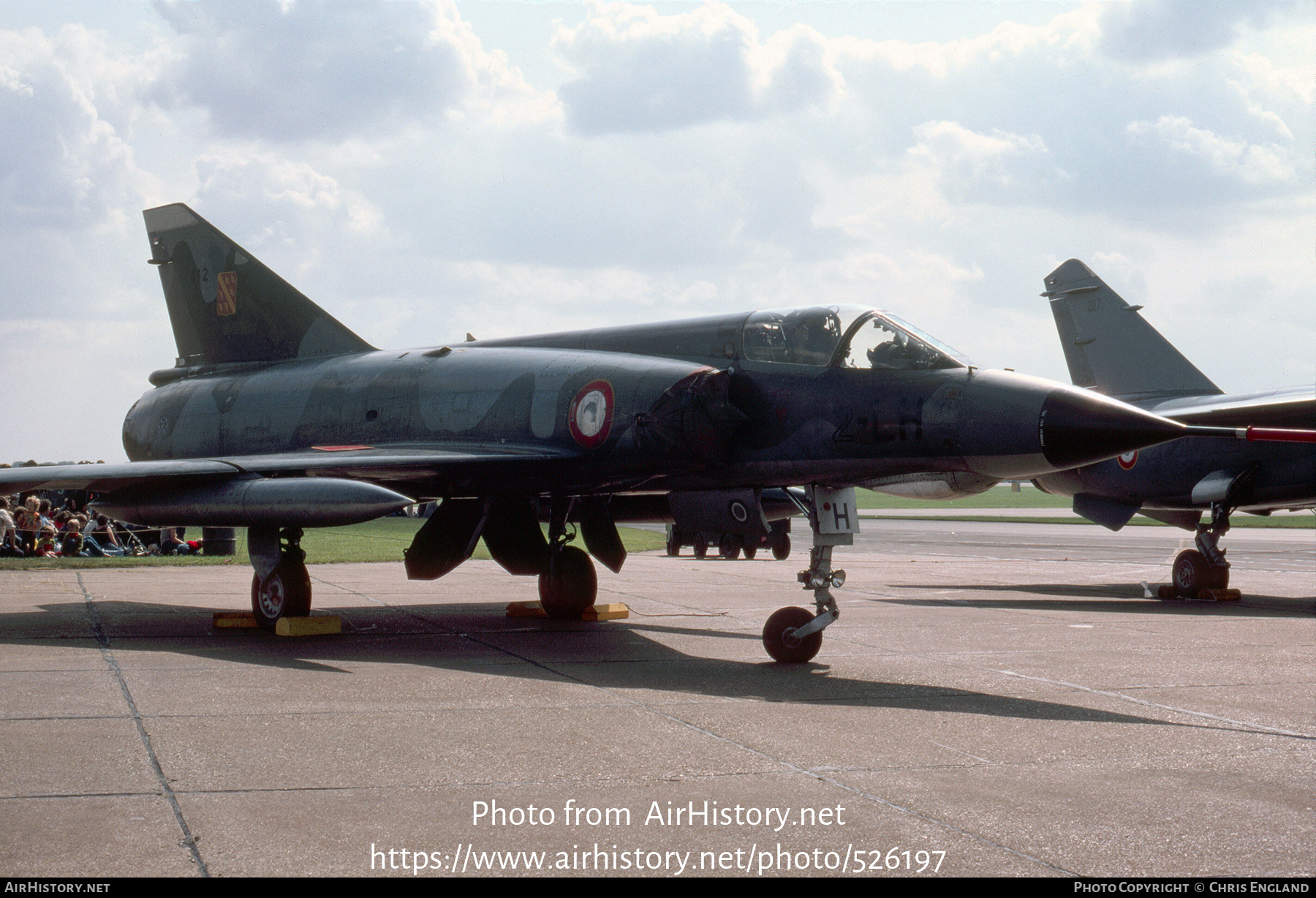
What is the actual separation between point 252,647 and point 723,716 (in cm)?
516

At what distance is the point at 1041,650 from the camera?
1049 cm

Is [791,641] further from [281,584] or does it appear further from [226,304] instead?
[226,304]

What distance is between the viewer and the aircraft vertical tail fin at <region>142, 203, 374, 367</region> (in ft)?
49.1

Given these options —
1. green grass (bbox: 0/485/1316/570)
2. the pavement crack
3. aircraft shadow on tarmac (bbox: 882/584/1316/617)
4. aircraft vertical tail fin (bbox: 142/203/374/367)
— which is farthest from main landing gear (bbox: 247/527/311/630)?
aircraft shadow on tarmac (bbox: 882/584/1316/617)

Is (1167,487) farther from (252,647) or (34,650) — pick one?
(34,650)

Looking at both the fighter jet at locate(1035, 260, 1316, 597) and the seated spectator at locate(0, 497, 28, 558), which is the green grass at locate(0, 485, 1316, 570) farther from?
the fighter jet at locate(1035, 260, 1316, 597)

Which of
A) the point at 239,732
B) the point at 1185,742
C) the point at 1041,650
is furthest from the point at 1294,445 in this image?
the point at 239,732

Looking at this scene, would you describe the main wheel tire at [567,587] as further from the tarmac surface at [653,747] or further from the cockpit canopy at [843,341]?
the cockpit canopy at [843,341]

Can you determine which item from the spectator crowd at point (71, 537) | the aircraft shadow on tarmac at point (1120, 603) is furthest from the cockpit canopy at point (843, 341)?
the spectator crowd at point (71, 537)

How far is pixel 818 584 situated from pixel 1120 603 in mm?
8427

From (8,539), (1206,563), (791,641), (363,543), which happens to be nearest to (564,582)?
(791,641)

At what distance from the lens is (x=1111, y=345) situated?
2058cm

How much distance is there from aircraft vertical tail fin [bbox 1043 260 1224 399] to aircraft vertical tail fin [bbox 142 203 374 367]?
12570 mm

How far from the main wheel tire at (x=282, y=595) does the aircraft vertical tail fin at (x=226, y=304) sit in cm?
367
